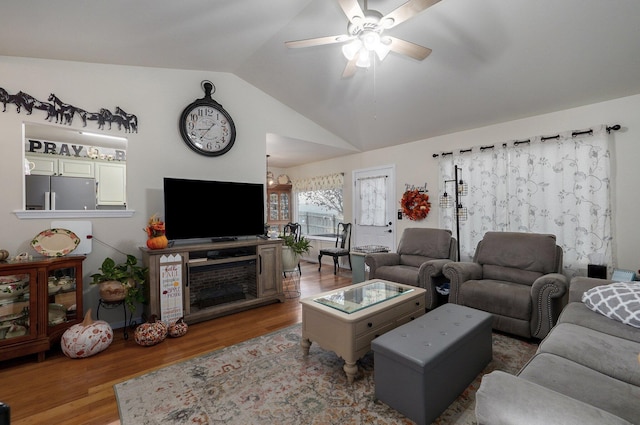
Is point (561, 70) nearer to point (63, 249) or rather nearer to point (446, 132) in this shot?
point (446, 132)

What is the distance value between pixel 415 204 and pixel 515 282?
1838mm

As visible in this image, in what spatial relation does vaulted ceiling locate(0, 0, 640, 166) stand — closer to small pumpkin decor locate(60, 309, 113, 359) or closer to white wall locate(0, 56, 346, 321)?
white wall locate(0, 56, 346, 321)

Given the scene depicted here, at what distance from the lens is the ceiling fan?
1.79m

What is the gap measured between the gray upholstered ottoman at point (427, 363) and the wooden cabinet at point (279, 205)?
522 centimetres

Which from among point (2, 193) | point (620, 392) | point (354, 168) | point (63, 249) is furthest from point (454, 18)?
point (2, 193)

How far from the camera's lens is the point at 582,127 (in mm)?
3166

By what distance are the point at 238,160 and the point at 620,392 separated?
3.92m

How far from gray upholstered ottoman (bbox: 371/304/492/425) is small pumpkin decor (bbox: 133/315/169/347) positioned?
205cm

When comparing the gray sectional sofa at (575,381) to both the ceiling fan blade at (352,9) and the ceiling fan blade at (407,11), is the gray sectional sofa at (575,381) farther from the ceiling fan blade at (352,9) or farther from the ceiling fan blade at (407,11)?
the ceiling fan blade at (352,9)

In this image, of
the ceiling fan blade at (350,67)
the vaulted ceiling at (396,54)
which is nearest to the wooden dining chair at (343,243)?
the vaulted ceiling at (396,54)

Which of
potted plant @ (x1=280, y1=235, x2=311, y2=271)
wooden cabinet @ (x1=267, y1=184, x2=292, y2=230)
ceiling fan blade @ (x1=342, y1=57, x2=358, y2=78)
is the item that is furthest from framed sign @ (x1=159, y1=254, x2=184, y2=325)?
wooden cabinet @ (x1=267, y1=184, x2=292, y2=230)

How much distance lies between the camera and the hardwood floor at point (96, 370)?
1743 millimetres

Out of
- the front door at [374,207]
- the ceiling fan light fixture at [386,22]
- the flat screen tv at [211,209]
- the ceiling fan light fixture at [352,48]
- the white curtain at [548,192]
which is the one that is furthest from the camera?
the front door at [374,207]

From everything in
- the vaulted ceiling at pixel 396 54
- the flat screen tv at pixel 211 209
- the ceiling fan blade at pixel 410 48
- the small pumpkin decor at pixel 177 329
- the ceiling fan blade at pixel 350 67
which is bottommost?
the small pumpkin decor at pixel 177 329
